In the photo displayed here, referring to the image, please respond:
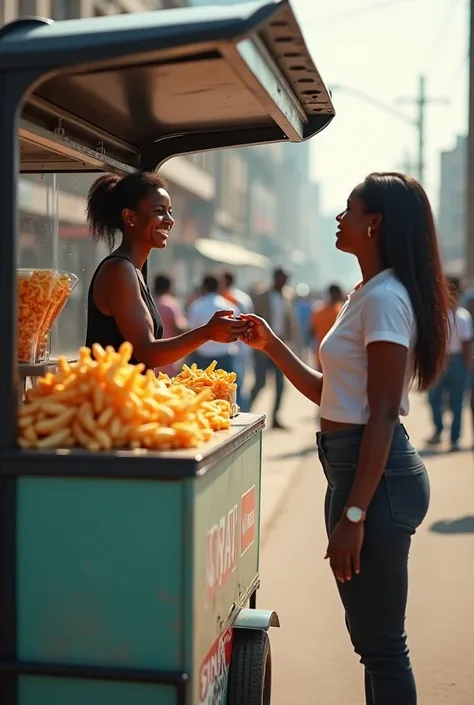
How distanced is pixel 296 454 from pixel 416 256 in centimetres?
983

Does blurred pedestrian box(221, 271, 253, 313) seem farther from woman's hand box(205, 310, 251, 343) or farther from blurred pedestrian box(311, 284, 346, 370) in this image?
woman's hand box(205, 310, 251, 343)

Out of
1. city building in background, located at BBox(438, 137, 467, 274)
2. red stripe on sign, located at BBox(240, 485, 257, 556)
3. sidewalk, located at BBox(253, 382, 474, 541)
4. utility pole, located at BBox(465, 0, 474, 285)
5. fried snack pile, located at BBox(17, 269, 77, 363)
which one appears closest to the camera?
fried snack pile, located at BBox(17, 269, 77, 363)

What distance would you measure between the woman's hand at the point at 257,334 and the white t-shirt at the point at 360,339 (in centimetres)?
69

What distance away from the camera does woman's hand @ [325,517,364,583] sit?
3443mm

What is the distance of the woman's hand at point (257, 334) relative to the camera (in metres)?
4.35

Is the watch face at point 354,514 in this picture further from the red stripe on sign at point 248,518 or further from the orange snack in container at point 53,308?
the orange snack in container at point 53,308

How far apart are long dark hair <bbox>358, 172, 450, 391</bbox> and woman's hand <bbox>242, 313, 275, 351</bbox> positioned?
0.85m

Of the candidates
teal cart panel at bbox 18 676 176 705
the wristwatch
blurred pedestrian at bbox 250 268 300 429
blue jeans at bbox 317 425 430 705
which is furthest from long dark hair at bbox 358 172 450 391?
blurred pedestrian at bbox 250 268 300 429

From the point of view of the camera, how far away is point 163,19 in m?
3.24

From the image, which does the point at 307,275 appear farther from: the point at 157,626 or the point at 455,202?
the point at 157,626

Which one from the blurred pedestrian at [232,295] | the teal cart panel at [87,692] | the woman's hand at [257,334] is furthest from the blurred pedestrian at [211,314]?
the teal cart panel at [87,692]

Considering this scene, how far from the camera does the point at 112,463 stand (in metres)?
3.09

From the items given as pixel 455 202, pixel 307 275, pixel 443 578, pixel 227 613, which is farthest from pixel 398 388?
pixel 307 275

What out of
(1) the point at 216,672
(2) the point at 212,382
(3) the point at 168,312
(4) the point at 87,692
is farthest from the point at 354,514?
(3) the point at 168,312
